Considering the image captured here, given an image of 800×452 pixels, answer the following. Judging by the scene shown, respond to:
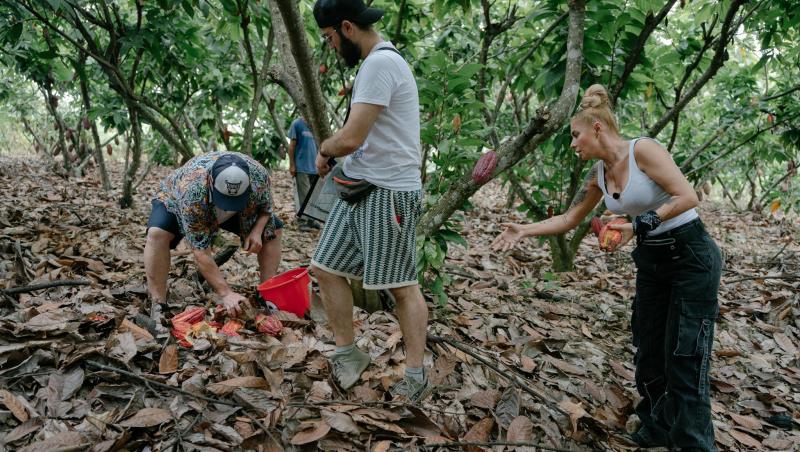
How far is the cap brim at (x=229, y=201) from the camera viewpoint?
2643 mm

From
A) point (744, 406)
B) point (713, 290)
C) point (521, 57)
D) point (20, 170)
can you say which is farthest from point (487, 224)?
point (20, 170)

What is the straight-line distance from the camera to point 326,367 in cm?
242

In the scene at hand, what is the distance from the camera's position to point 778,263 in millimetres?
4984

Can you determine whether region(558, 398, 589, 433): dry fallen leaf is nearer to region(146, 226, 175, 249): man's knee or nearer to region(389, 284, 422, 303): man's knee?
region(389, 284, 422, 303): man's knee

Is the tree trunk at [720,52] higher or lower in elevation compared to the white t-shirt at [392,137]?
higher

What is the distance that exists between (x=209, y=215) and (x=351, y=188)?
3.33 ft

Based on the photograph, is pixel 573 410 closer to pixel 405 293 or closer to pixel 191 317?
pixel 405 293

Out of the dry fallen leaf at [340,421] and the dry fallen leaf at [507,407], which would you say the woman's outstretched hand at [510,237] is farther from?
the dry fallen leaf at [340,421]

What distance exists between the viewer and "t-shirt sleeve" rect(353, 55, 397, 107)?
6.45 feet

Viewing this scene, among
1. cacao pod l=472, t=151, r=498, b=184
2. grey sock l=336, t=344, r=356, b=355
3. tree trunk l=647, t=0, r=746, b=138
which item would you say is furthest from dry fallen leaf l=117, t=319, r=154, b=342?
tree trunk l=647, t=0, r=746, b=138

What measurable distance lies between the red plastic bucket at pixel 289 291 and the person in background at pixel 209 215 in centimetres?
16

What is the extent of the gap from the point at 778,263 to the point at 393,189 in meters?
4.41

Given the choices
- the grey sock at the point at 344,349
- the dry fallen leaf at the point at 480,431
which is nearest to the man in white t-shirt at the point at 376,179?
the grey sock at the point at 344,349

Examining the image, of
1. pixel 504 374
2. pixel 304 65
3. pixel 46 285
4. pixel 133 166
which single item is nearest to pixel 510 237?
pixel 504 374
